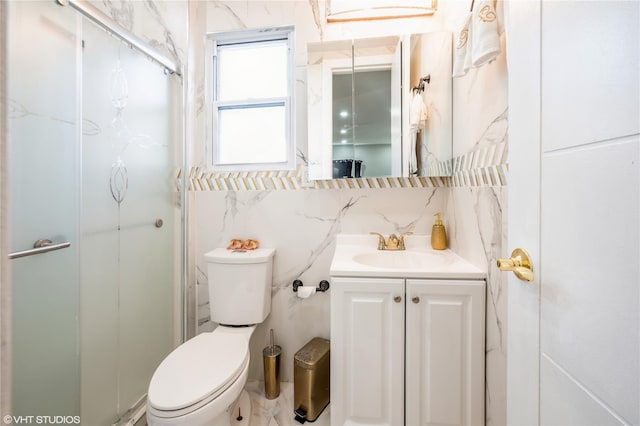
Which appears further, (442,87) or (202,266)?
(202,266)

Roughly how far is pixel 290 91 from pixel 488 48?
3.83 ft

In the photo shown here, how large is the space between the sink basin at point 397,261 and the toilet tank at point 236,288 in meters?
0.48

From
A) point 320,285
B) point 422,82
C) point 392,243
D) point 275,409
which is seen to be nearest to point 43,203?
point 320,285

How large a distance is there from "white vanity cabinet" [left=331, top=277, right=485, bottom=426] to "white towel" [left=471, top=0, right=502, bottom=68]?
2.73ft

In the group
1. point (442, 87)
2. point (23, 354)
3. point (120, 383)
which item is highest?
point (442, 87)

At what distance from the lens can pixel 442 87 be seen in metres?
1.47

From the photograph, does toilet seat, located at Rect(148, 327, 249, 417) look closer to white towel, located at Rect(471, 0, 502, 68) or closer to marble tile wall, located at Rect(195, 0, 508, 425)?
marble tile wall, located at Rect(195, 0, 508, 425)

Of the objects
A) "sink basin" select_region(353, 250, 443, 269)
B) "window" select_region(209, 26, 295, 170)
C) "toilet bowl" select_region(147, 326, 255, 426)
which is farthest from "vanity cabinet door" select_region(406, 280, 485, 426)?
"window" select_region(209, 26, 295, 170)

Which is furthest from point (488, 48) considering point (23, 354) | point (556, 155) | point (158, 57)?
point (23, 354)

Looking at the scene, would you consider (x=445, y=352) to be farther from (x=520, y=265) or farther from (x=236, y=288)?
(x=236, y=288)

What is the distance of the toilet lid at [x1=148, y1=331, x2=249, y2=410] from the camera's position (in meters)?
0.98

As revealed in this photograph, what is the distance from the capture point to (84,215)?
117 centimetres

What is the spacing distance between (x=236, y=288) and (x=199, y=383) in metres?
0.55

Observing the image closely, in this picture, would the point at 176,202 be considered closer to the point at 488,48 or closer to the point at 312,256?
the point at 312,256
